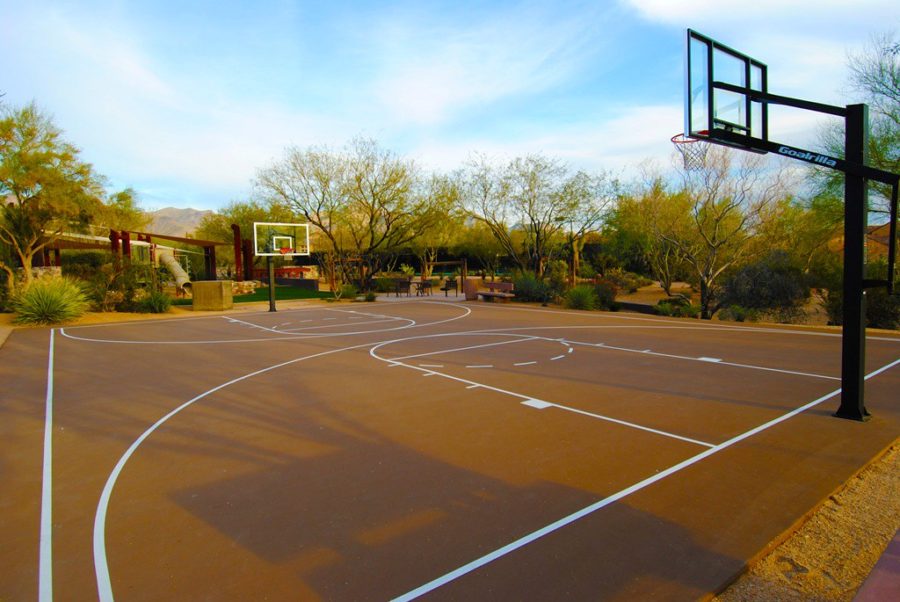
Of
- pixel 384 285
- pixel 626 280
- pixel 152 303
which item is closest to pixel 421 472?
pixel 152 303

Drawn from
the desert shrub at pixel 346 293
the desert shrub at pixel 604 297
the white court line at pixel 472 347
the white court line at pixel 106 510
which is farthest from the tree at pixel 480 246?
the white court line at pixel 106 510

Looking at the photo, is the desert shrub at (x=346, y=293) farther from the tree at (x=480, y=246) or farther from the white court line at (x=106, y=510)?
the white court line at (x=106, y=510)

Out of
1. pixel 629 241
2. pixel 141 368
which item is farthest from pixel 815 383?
pixel 629 241

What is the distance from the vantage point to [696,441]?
209 inches

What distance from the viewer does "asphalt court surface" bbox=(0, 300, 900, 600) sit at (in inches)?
127

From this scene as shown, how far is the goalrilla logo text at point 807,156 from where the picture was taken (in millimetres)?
5766

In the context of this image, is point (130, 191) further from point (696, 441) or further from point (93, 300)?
point (696, 441)

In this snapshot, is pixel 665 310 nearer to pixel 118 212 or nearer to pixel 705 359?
pixel 705 359

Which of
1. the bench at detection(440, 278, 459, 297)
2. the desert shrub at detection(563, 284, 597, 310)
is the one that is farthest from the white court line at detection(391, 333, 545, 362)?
the bench at detection(440, 278, 459, 297)

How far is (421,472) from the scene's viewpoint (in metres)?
4.70

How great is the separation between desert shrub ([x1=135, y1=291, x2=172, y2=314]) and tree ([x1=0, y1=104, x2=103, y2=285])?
4798mm

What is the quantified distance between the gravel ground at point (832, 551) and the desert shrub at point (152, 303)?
75.8 feet

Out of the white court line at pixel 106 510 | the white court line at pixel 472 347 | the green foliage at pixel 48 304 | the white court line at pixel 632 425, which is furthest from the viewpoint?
the green foliage at pixel 48 304

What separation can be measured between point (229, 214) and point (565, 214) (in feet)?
116
